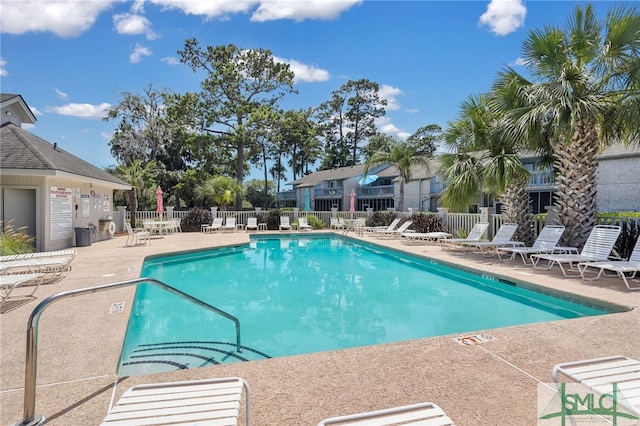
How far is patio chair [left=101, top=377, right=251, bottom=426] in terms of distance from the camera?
1.93 m

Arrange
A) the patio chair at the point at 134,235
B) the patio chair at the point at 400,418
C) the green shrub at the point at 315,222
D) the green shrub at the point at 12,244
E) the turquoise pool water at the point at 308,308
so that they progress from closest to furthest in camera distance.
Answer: the patio chair at the point at 400,418 < the turquoise pool water at the point at 308,308 < the green shrub at the point at 12,244 < the patio chair at the point at 134,235 < the green shrub at the point at 315,222

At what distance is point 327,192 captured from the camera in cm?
3956

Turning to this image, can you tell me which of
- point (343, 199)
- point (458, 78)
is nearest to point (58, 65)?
point (458, 78)

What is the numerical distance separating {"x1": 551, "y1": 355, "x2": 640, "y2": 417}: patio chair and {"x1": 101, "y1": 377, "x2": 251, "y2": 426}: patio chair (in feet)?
7.05

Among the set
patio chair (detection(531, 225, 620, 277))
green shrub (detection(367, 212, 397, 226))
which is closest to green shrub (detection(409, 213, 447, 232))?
green shrub (detection(367, 212, 397, 226))

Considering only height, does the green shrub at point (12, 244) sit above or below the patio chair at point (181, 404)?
above

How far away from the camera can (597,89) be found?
9227 mm

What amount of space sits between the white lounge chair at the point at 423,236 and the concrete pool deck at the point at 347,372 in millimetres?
9473

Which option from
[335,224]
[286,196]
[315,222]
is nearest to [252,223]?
[315,222]

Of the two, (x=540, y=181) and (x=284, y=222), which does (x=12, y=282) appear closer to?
(x=284, y=222)

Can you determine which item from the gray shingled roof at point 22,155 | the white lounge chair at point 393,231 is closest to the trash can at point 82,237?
the gray shingled roof at point 22,155

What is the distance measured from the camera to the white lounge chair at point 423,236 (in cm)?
1487

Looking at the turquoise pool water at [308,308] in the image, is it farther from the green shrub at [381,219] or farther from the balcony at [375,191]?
the balcony at [375,191]

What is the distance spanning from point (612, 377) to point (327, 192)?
123 feet
